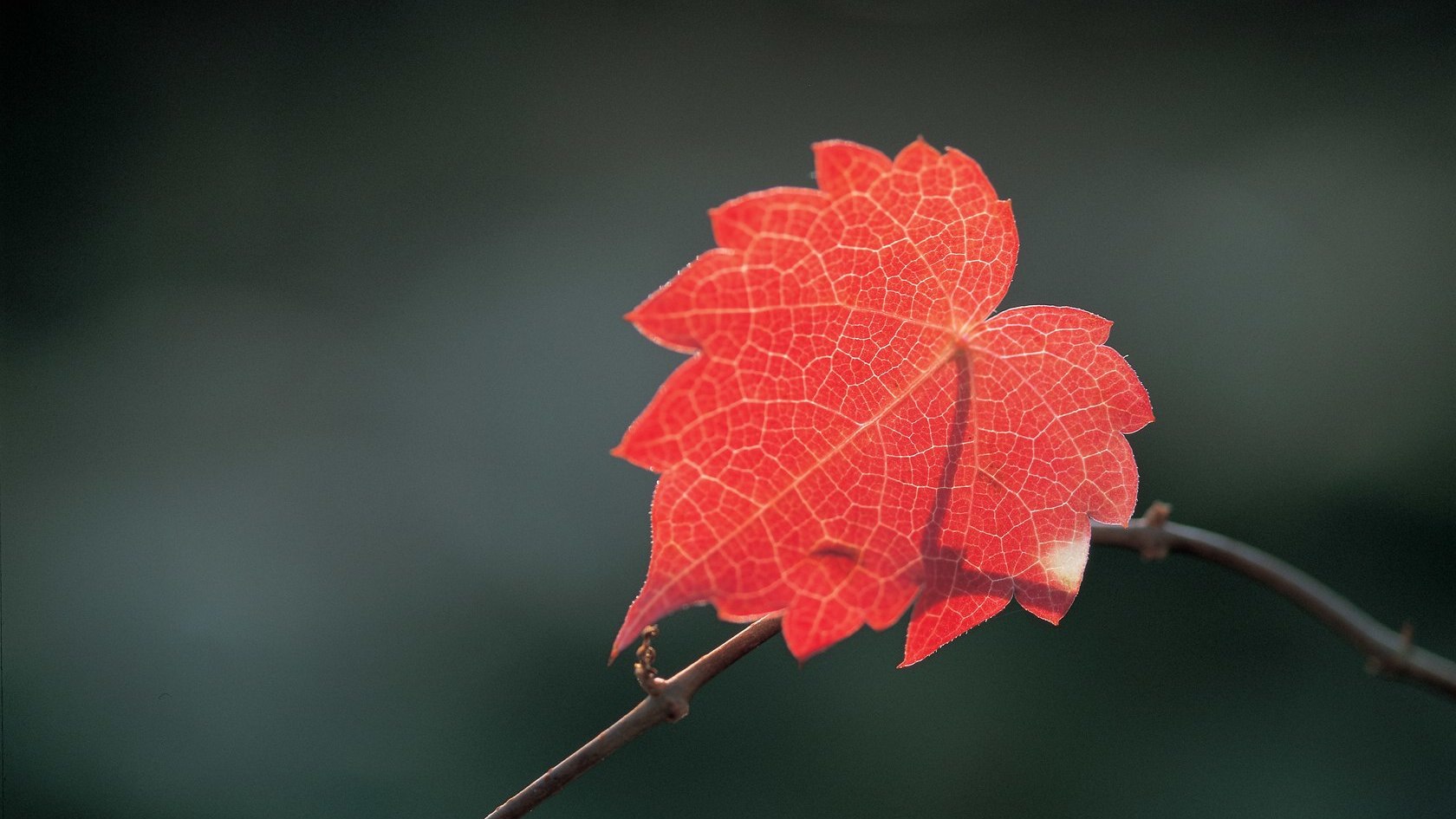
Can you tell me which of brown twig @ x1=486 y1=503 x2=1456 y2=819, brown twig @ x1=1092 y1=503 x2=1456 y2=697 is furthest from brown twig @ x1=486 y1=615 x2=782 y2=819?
brown twig @ x1=1092 y1=503 x2=1456 y2=697

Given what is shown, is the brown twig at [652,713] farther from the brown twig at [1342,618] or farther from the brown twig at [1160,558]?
the brown twig at [1342,618]

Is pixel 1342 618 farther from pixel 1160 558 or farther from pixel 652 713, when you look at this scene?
pixel 652 713

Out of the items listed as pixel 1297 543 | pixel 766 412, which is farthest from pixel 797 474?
pixel 1297 543

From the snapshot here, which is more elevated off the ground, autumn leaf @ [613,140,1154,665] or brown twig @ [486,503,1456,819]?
autumn leaf @ [613,140,1154,665]

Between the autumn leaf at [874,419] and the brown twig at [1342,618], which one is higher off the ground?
the autumn leaf at [874,419]

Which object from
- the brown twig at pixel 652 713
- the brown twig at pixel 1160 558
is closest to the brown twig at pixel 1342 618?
the brown twig at pixel 1160 558

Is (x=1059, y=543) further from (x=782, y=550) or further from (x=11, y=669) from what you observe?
(x=11, y=669)

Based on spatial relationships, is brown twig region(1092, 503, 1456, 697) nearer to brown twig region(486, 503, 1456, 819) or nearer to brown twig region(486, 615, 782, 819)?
brown twig region(486, 503, 1456, 819)
